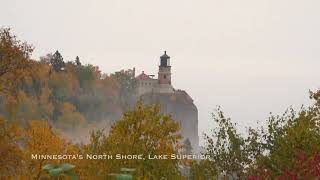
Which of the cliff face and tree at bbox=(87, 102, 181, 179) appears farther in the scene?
the cliff face

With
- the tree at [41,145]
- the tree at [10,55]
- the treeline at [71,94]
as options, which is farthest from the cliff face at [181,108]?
the tree at [10,55]

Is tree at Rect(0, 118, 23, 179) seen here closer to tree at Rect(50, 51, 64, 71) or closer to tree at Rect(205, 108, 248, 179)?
tree at Rect(205, 108, 248, 179)

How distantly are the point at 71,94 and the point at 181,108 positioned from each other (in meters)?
61.0

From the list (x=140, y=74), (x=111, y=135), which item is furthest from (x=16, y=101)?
(x=140, y=74)

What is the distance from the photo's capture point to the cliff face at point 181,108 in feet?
560

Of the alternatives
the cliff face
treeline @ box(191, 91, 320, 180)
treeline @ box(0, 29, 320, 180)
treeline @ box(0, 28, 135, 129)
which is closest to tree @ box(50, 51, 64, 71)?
treeline @ box(0, 28, 135, 129)

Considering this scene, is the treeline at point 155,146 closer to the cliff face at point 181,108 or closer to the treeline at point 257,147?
the treeline at point 257,147

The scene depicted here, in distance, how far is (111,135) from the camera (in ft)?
84.2

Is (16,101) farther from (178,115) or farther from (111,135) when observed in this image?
(178,115)

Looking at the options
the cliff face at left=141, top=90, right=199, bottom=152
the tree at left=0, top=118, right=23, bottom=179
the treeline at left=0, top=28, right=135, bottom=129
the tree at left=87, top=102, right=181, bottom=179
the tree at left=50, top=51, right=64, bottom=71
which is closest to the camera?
the tree at left=87, top=102, right=181, bottom=179

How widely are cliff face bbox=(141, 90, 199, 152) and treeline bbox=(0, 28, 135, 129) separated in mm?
9589

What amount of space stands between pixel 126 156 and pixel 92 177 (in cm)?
300

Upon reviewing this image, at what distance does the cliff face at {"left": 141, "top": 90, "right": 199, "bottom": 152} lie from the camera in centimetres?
17075

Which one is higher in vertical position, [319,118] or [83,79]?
[83,79]
